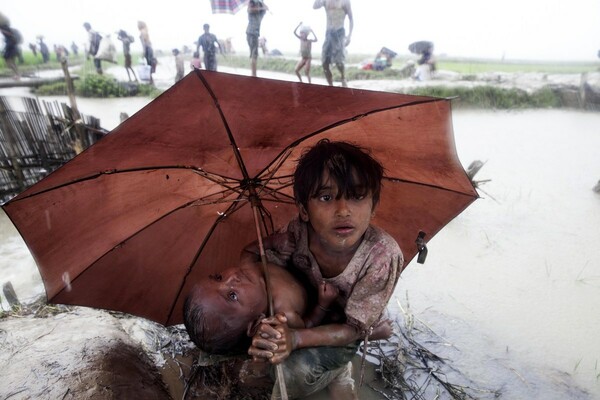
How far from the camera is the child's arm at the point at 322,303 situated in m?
1.73

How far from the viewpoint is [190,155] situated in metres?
1.58

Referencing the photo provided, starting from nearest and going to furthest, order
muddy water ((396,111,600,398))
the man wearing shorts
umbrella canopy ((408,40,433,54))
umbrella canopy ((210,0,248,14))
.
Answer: muddy water ((396,111,600,398)) < the man wearing shorts < umbrella canopy ((210,0,248,14)) < umbrella canopy ((408,40,433,54))

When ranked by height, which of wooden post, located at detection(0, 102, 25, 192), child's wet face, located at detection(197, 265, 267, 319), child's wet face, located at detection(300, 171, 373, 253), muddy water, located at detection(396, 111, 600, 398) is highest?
child's wet face, located at detection(300, 171, 373, 253)

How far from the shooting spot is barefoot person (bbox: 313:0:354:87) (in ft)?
24.5

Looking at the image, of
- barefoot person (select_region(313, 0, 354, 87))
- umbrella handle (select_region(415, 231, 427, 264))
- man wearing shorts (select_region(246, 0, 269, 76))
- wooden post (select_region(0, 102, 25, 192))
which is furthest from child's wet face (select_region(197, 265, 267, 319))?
man wearing shorts (select_region(246, 0, 269, 76))

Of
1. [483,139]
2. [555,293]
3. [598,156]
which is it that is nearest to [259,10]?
[483,139]

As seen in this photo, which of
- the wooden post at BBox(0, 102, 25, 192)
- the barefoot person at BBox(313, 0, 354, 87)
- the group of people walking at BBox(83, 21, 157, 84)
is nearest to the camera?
the wooden post at BBox(0, 102, 25, 192)

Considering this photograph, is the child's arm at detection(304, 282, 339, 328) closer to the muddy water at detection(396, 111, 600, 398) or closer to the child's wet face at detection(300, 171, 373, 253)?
the child's wet face at detection(300, 171, 373, 253)

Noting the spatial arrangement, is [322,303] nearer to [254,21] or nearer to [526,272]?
[526,272]

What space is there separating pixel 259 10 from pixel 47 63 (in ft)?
56.4

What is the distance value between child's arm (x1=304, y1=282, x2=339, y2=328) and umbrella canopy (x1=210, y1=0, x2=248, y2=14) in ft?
33.0

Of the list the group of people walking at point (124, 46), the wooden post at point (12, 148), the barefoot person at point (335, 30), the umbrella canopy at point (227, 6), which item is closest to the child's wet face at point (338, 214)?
the wooden post at point (12, 148)

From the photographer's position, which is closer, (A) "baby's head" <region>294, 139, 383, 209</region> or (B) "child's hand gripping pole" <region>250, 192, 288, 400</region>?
(B) "child's hand gripping pole" <region>250, 192, 288, 400</region>

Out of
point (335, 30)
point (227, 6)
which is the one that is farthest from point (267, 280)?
point (227, 6)
